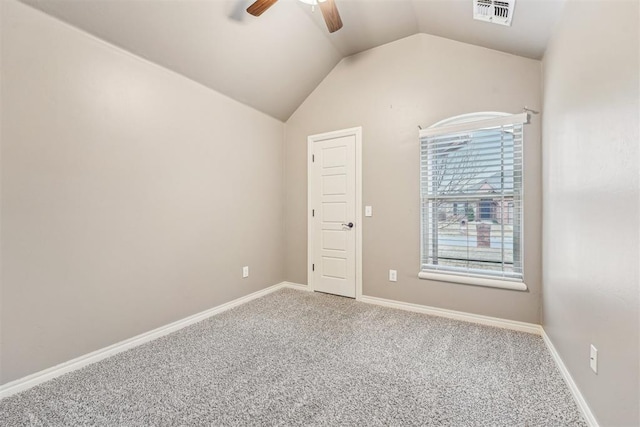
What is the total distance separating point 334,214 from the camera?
11.6 ft

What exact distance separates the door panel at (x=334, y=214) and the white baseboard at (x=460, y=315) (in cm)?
38

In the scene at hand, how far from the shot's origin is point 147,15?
2059 mm

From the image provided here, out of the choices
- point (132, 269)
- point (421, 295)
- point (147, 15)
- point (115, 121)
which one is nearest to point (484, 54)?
point (421, 295)

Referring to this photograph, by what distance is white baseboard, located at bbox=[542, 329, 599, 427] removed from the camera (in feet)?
4.54

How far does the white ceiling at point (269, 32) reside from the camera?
198 centimetres

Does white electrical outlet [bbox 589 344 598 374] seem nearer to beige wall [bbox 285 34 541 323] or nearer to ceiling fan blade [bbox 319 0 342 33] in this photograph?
beige wall [bbox 285 34 541 323]

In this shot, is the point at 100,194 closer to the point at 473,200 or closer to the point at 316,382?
the point at 316,382

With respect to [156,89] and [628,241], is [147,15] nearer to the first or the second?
[156,89]

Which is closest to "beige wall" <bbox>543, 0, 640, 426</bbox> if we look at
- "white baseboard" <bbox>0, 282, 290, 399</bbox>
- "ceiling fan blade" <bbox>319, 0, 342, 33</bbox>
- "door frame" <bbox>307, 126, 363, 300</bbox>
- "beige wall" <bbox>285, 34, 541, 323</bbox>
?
"beige wall" <bbox>285, 34, 541, 323</bbox>

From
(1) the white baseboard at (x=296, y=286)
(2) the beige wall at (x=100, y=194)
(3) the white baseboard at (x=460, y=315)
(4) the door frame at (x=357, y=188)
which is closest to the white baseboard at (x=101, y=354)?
(2) the beige wall at (x=100, y=194)

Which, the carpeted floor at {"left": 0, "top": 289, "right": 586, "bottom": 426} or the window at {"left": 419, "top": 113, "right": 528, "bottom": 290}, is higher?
the window at {"left": 419, "top": 113, "right": 528, "bottom": 290}

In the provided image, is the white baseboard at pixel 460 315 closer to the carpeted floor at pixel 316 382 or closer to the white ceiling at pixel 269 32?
the carpeted floor at pixel 316 382

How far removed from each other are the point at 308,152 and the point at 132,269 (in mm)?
2386

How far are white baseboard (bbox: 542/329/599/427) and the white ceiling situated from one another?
238cm
